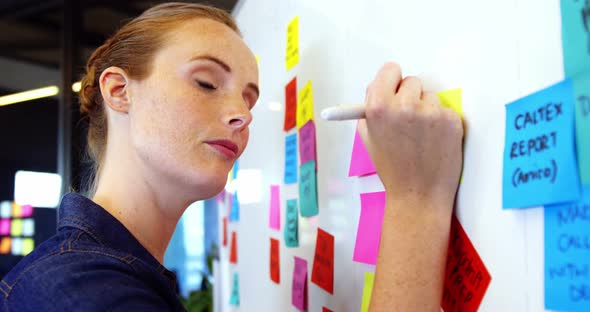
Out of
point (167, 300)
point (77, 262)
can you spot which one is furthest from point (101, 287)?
point (167, 300)

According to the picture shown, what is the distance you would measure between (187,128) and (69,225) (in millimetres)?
199

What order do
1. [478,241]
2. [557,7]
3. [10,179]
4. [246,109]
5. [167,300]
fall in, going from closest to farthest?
[557,7] < [478,241] < [167,300] < [246,109] < [10,179]

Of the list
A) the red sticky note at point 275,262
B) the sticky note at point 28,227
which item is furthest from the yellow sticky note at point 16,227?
the red sticky note at point 275,262

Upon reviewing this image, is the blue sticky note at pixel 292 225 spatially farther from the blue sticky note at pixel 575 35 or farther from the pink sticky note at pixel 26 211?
the pink sticky note at pixel 26 211

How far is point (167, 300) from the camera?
66 centimetres

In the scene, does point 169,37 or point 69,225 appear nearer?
point 69,225

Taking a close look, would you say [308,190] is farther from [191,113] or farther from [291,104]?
[191,113]

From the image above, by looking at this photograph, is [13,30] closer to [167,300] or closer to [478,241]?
[167,300]

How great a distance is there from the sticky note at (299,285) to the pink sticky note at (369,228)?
0.25 m

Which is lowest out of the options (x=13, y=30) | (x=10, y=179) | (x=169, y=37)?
(x=169, y=37)

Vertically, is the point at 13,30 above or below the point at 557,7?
above

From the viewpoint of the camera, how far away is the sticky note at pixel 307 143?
A: 925 millimetres

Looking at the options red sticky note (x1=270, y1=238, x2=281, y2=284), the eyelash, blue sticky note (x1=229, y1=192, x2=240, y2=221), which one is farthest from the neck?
blue sticky note (x1=229, y1=192, x2=240, y2=221)

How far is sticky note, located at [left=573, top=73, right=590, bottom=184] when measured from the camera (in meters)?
0.39
